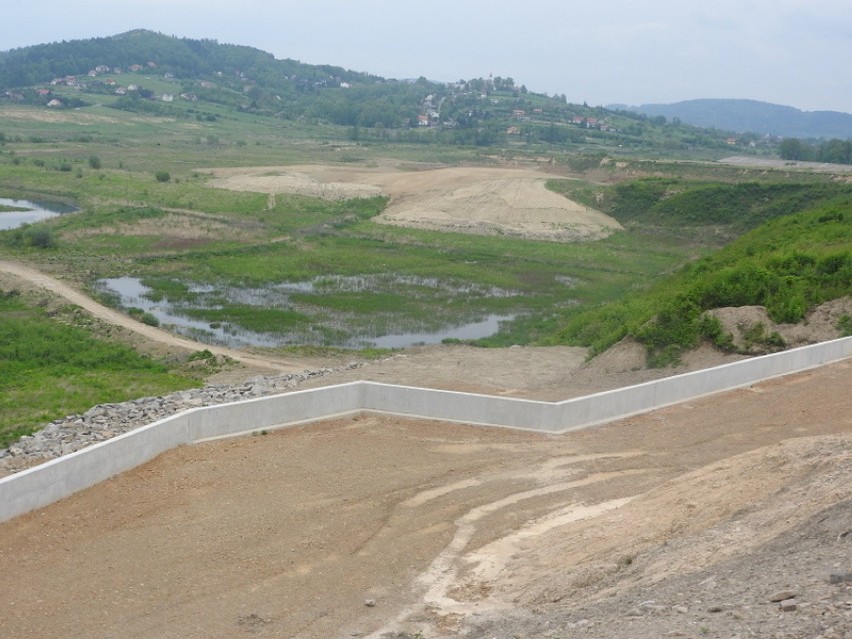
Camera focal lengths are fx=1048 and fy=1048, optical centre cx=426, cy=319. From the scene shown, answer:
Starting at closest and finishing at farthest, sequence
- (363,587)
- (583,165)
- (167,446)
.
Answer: (363,587) < (167,446) < (583,165)

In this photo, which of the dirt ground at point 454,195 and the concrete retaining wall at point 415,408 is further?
the dirt ground at point 454,195

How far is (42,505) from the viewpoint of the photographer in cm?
A: 1488

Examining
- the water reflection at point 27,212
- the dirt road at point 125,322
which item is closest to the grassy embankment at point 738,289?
the dirt road at point 125,322

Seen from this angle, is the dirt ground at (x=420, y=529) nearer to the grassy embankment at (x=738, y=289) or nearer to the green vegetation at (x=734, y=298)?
the green vegetation at (x=734, y=298)

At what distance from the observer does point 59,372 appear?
2769 centimetres

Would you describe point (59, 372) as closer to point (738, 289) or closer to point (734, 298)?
point (734, 298)

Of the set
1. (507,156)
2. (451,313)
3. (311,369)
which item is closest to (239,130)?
(507,156)

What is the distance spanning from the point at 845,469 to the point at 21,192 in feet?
221

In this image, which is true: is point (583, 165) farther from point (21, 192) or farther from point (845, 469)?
point (845, 469)

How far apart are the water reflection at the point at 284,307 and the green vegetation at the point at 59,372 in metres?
3.73

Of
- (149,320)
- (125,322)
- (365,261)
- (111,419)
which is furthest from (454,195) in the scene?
(111,419)

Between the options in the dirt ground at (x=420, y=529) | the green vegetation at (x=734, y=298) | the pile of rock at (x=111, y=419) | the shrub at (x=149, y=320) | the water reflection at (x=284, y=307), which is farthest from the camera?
the shrub at (x=149, y=320)

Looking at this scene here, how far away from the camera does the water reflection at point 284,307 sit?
34062 mm

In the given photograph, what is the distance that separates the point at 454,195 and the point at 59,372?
45.1 metres
